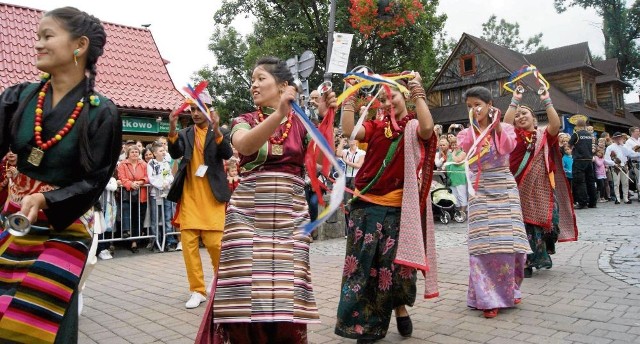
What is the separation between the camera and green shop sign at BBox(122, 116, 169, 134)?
15.8 metres

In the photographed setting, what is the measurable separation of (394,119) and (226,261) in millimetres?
1813

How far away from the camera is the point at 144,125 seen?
16094 mm

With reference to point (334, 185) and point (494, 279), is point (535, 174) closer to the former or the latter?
point (494, 279)

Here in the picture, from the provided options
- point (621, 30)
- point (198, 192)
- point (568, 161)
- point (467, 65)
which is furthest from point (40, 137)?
point (621, 30)

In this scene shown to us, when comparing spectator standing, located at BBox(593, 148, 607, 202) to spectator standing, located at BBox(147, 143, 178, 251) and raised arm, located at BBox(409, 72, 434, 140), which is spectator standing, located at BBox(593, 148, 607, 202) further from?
raised arm, located at BBox(409, 72, 434, 140)

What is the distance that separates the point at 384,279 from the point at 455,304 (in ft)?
4.98

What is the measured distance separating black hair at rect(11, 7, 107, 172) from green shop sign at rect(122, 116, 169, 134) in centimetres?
1377

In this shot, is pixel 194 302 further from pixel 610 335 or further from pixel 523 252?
pixel 610 335

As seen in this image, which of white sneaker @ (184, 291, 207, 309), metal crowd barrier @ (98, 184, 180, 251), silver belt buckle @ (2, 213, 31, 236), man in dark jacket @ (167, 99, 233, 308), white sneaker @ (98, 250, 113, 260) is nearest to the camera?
silver belt buckle @ (2, 213, 31, 236)

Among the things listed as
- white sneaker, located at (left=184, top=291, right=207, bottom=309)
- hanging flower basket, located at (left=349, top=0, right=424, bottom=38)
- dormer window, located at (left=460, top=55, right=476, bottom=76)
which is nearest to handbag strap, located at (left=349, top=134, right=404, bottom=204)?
white sneaker, located at (left=184, top=291, right=207, bottom=309)

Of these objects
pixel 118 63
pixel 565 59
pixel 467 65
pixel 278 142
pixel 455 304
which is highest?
pixel 565 59

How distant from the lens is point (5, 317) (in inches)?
85.0

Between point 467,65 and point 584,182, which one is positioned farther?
point 467,65

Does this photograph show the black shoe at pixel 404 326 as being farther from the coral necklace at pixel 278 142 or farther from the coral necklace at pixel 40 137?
the coral necklace at pixel 40 137
